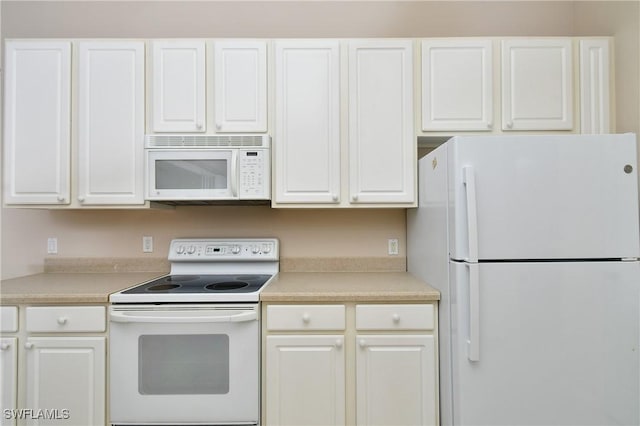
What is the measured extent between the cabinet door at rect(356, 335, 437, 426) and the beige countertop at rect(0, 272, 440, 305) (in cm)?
23

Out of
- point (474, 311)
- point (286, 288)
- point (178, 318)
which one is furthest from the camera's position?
point (286, 288)

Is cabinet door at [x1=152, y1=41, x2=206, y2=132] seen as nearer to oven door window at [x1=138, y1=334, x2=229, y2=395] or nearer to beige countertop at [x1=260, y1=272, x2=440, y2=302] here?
beige countertop at [x1=260, y1=272, x2=440, y2=302]

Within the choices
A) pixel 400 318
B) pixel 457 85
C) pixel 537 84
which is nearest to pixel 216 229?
pixel 400 318

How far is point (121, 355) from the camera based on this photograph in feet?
5.36

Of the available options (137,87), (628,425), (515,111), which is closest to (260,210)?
(137,87)

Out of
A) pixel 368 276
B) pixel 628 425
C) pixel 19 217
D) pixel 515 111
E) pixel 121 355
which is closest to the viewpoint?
pixel 628 425

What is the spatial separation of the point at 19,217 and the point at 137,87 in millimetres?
1332

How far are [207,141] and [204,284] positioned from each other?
834 millimetres

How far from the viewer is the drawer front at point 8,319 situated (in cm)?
164

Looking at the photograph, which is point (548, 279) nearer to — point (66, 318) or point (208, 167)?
point (208, 167)

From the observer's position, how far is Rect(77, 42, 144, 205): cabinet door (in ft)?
6.43

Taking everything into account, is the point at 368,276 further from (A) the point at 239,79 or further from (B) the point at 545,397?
(A) the point at 239,79

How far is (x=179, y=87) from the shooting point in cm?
196

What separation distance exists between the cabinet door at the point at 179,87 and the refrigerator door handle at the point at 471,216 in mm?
1500
